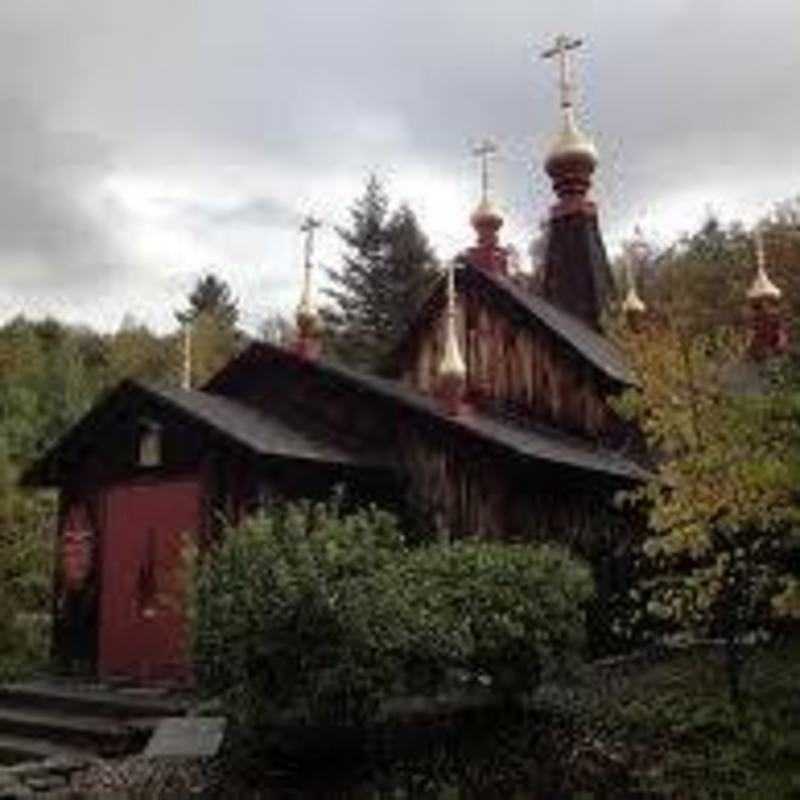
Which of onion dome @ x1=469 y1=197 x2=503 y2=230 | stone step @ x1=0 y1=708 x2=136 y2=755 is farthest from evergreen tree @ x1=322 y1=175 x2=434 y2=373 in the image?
stone step @ x1=0 y1=708 x2=136 y2=755

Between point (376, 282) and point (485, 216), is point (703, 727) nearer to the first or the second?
point (485, 216)

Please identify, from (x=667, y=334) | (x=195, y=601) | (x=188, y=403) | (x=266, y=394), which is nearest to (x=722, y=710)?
(x=667, y=334)

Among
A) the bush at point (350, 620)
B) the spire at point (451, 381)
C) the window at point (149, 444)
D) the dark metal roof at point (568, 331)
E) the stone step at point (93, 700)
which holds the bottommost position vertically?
the stone step at point (93, 700)

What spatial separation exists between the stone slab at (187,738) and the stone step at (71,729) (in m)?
0.50

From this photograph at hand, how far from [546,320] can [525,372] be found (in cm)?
104

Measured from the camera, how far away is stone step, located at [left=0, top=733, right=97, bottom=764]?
1527 centimetres

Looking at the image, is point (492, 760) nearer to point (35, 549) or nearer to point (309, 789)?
point (309, 789)

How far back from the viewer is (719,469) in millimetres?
13484

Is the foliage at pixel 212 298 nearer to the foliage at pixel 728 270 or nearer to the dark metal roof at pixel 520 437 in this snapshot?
the foliage at pixel 728 270

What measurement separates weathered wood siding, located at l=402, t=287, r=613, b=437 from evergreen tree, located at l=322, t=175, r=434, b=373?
30061mm

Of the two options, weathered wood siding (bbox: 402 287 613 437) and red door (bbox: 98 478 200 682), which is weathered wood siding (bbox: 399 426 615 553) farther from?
red door (bbox: 98 478 200 682)

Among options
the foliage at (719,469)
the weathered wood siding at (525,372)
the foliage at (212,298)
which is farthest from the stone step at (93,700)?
the foliage at (212,298)

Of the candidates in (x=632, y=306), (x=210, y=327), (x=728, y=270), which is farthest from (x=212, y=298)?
(x=632, y=306)

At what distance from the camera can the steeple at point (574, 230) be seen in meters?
28.6
